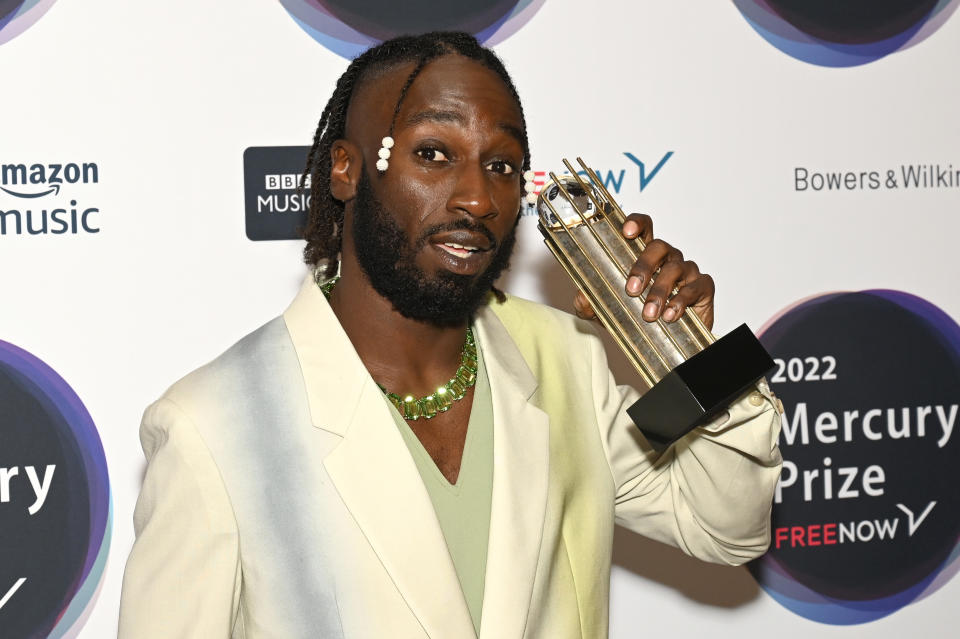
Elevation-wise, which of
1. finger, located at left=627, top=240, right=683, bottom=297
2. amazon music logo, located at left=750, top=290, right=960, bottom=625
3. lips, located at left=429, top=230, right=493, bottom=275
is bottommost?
amazon music logo, located at left=750, top=290, right=960, bottom=625

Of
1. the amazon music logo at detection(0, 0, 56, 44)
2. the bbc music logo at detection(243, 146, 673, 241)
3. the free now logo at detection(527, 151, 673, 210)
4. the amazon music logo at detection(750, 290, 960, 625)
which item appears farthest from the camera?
the amazon music logo at detection(750, 290, 960, 625)

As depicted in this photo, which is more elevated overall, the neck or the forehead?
the forehead

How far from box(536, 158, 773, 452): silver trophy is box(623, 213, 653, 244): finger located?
11 mm

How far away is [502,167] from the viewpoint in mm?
1117

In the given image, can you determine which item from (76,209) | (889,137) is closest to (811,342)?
(889,137)

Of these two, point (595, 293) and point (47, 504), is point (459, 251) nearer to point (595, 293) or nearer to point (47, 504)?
point (595, 293)

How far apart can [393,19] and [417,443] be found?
856mm

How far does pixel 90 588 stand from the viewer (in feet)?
5.43

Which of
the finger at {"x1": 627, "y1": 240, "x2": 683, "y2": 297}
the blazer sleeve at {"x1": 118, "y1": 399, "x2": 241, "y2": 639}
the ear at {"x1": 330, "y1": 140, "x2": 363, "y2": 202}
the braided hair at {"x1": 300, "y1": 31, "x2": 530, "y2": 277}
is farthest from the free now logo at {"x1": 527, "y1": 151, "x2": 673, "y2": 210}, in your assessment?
the blazer sleeve at {"x1": 118, "y1": 399, "x2": 241, "y2": 639}

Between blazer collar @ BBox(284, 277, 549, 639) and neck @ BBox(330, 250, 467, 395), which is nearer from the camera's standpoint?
blazer collar @ BBox(284, 277, 549, 639)

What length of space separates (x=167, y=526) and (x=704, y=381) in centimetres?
52

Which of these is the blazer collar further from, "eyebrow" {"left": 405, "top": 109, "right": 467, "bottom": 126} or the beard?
"eyebrow" {"left": 405, "top": 109, "right": 467, "bottom": 126}

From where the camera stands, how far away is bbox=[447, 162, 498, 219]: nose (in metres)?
1.05

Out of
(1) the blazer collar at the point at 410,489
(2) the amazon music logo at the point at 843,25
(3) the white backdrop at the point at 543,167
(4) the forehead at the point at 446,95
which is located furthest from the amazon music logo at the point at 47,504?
(2) the amazon music logo at the point at 843,25
